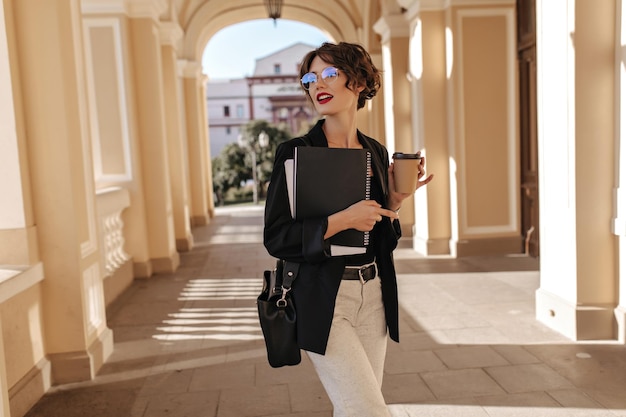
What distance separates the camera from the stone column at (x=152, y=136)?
26.5ft

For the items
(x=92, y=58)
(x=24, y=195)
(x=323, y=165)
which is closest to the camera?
(x=323, y=165)

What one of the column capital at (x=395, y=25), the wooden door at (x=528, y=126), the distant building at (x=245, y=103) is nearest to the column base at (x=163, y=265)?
the wooden door at (x=528, y=126)

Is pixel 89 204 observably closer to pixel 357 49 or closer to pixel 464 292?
pixel 357 49

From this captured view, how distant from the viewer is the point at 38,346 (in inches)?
165

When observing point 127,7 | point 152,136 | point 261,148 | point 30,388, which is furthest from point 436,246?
point 261,148

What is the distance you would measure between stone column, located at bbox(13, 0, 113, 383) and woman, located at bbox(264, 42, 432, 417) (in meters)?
2.65

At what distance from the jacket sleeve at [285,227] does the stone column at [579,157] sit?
330cm

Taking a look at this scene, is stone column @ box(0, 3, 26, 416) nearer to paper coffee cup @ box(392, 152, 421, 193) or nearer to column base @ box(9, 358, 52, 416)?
column base @ box(9, 358, 52, 416)

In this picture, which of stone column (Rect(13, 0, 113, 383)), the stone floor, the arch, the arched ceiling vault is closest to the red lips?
the stone floor

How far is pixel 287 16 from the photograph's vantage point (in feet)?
59.5

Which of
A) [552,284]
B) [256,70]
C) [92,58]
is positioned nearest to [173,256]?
[92,58]

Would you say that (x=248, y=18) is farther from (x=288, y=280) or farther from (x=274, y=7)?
(x=288, y=280)

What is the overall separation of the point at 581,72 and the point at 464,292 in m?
2.90

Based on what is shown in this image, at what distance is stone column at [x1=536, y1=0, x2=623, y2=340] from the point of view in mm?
4539
